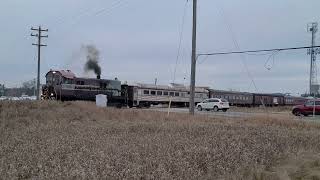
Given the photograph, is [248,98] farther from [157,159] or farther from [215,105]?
[157,159]

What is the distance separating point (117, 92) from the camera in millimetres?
57469

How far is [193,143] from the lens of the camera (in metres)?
12.5

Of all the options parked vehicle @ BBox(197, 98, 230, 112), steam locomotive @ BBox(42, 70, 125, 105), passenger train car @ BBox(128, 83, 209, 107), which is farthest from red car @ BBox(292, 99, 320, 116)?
steam locomotive @ BBox(42, 70, 125, 105)

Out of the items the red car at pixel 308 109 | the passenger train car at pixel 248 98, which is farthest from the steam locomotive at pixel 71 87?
the passenger train car at pixel 248 98

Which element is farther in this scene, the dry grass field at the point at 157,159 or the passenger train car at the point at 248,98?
the passenger train car at the point at 248,98

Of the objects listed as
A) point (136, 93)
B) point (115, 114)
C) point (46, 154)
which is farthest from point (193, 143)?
point (136, 93)

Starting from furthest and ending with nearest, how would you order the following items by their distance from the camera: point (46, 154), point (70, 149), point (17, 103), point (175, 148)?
point (17, 103) → point (175, 148) → point (70, 149) → point (46, 154)

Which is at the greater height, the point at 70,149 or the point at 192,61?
the point at 192,61

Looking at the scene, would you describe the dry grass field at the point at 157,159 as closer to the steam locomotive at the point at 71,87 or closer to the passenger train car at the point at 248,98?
the steam locomotive at the point at 71,87

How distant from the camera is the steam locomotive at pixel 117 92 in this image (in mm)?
50750

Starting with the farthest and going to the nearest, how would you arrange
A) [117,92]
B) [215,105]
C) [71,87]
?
[117,92]
[215,105]
[71,87]

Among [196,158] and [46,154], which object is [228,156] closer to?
[196,158]

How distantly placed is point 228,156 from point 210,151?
463 mm

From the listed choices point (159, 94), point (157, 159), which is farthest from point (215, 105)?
point (157, 159)
